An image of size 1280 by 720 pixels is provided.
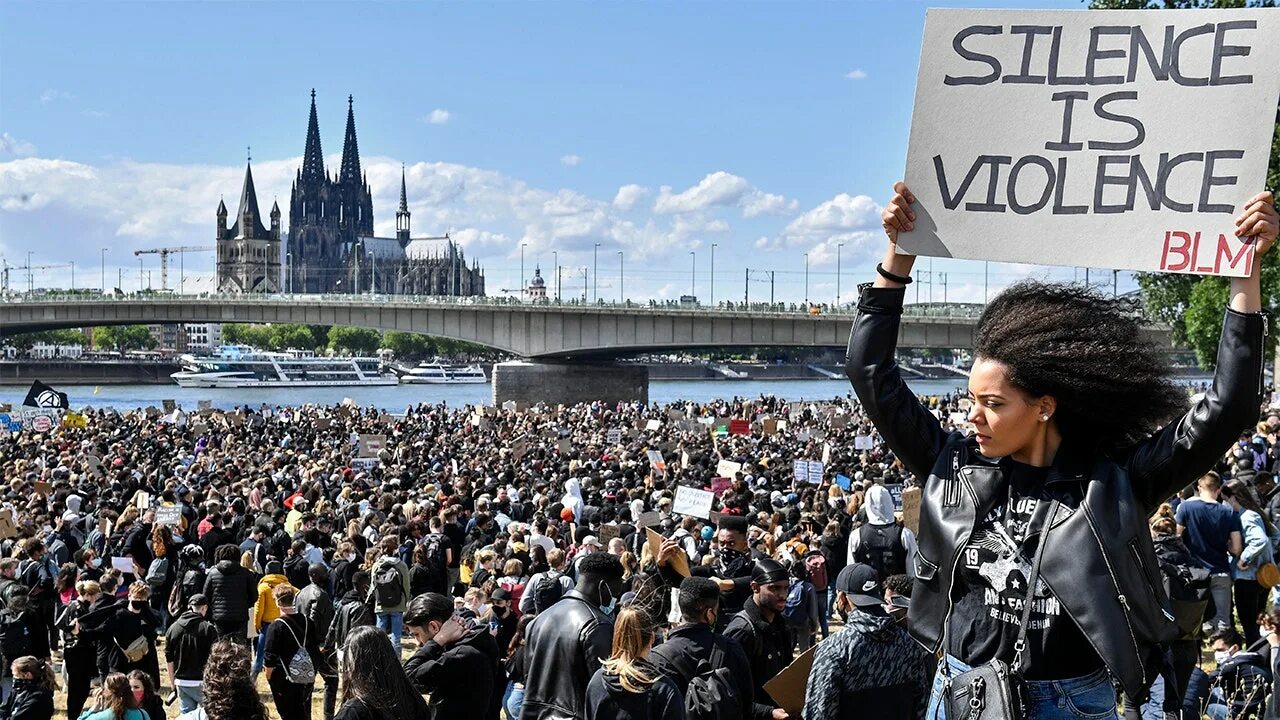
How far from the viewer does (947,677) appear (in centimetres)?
302

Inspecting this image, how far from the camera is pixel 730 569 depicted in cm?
855

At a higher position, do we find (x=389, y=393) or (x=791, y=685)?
(x=791, y=685)

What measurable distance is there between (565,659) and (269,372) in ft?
436

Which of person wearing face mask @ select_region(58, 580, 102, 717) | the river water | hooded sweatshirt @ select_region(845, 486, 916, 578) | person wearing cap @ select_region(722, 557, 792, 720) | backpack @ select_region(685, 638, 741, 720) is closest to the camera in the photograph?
backpack @ select_region(685, 638, 741, 720)

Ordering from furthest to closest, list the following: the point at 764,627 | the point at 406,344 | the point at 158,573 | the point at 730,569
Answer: the point at 406,344 → the point at 158,573 → the point at 730,569 → the point at 764,627

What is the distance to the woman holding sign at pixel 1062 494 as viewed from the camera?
2.85 metres

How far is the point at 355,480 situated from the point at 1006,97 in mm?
16967

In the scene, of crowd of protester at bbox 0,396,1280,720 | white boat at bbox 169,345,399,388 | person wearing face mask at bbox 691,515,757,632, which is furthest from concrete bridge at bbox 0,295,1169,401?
person wearing face mask at bbox 691,515,757,632

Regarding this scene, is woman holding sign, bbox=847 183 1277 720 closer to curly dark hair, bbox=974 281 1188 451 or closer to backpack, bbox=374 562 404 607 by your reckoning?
curly dark hair, bbox=974 281 1188 451

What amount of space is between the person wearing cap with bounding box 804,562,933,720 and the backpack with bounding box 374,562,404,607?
5.80m

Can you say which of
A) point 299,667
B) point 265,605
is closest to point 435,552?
point 265,605

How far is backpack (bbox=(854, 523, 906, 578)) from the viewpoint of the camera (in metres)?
10.9

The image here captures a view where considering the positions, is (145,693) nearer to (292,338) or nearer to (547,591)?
(547,591)

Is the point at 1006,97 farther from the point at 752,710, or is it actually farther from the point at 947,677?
the point at 752,710
